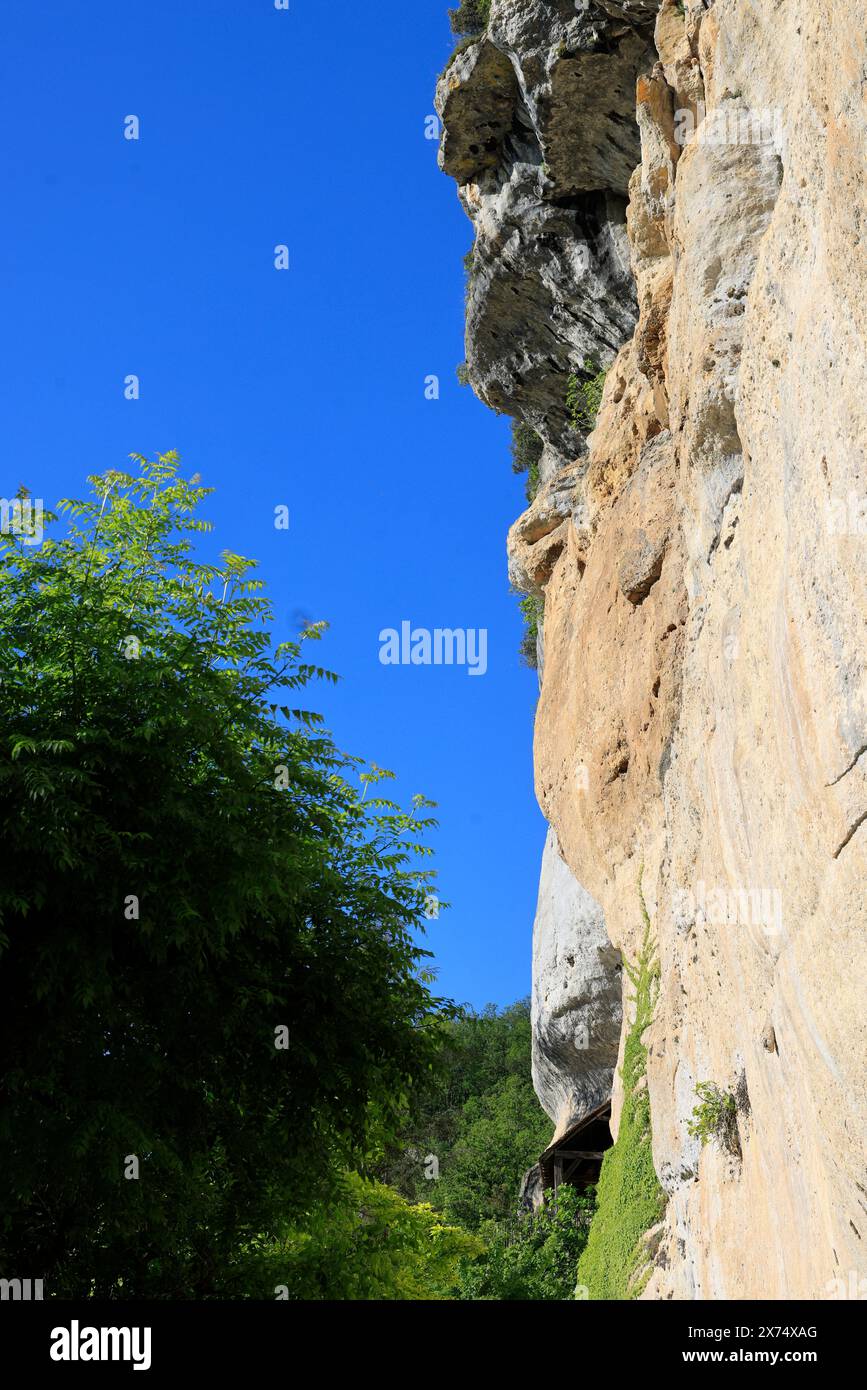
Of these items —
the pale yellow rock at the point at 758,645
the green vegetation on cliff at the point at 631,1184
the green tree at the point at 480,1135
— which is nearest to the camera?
the pale yellow rock at the point at 758,645

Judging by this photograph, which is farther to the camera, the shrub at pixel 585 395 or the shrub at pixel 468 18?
the shrub at pixel 585 395

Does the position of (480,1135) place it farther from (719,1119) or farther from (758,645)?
(758,645)

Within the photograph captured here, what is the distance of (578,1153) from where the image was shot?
25.6 meters

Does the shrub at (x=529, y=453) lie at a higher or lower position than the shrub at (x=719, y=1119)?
higher

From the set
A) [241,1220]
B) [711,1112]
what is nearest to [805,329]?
[711,1112]

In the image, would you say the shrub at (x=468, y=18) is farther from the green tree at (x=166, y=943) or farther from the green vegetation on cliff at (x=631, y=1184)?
the green vegetation on cliff at (x=631, y=1184)

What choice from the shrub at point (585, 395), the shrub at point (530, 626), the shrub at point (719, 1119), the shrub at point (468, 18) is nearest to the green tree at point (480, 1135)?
the shrub at point (530, 626)

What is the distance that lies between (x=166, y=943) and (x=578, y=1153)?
18.2 meters

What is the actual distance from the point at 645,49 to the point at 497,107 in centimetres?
527

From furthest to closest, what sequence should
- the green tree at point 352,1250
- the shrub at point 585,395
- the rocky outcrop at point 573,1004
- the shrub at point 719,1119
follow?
the shrub at point 585,395
the rocky outcrop at point 573,1004
the green tree at point 352,1250
the shrub at point 719,1119

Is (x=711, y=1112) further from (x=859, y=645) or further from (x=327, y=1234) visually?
(x=327, y=1234)

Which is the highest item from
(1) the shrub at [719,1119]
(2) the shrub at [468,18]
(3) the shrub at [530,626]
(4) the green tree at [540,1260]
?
(2) the shrub at [468,18]

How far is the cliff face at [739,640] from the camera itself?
6.27 meters

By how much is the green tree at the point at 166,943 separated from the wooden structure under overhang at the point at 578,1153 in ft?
39.3
